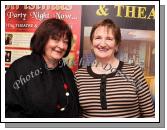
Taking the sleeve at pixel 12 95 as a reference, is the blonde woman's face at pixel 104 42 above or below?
above

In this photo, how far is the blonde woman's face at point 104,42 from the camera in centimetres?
136

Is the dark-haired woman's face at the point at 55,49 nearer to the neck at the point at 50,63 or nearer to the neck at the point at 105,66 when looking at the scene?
the neck at the point at 50,63

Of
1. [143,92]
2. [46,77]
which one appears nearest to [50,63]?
[46,77]

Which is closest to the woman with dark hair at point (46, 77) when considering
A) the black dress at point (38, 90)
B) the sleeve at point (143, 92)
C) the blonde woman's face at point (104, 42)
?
the black dress at point (38, 90)

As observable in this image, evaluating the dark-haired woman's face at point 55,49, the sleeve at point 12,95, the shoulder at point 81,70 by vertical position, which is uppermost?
the dark-haired woman's face at point 55,49

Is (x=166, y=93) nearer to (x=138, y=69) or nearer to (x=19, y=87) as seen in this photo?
(x=138, y=69)

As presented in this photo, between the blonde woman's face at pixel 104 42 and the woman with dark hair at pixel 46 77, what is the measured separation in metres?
0.12

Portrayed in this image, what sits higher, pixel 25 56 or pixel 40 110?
pixel 25 56

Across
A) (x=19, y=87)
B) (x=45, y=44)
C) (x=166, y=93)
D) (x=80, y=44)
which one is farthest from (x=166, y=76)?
(x=19, y=87)

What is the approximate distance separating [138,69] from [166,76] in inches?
5.5

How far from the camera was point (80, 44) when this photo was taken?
54.2 inches

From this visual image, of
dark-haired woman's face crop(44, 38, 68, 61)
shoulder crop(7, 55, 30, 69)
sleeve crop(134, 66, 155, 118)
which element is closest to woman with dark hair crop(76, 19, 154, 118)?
sleeve crop(134, 66, 155, 118)

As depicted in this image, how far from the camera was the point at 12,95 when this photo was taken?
1.37 metres

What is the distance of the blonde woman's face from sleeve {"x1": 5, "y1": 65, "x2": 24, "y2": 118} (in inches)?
15.9
